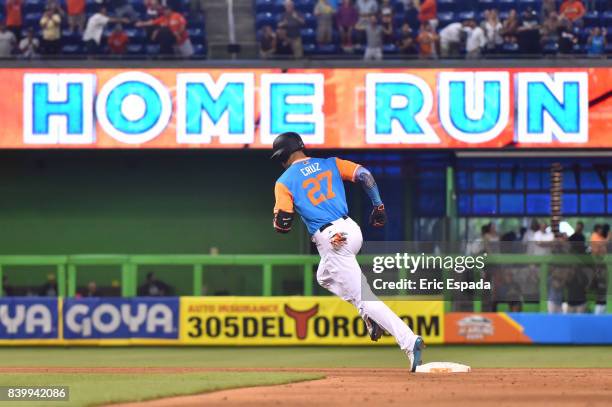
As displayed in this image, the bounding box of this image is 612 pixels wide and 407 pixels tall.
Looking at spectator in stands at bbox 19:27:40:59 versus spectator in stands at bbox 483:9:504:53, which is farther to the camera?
spectator in stands at bbox 19:27:40:59

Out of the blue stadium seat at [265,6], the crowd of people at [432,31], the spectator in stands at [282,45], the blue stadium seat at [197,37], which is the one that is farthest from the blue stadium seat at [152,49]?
the blue stadium seat at [265,6]

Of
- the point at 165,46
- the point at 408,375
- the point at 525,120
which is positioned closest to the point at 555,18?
the point at 525,120

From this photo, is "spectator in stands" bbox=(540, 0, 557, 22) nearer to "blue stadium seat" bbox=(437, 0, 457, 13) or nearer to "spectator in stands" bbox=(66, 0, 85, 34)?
"blue stadium seat" bbox=(437, 0, 457, 13)

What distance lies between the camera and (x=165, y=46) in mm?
22844

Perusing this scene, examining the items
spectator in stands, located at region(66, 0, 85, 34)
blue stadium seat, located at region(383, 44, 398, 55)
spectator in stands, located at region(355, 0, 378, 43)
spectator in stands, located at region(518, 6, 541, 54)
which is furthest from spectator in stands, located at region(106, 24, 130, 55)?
spectator in stands, located at region(518, 6, 541, 54)

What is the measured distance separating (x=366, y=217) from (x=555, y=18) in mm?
4990

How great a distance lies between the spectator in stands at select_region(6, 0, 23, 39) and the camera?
78.4 ft

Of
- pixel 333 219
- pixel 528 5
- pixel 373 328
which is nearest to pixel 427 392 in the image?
pixel 373 328

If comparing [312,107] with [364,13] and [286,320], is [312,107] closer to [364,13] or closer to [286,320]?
[364,13]

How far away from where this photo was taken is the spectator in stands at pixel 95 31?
23059 mm

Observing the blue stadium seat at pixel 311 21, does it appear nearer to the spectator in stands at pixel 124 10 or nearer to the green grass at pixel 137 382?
the spectator in stands at pixel 124 10

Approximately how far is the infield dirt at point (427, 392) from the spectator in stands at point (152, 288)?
30.1 ft

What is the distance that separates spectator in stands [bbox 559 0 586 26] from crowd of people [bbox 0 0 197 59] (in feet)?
A: 22.3

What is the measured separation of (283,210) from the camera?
1202 cm
